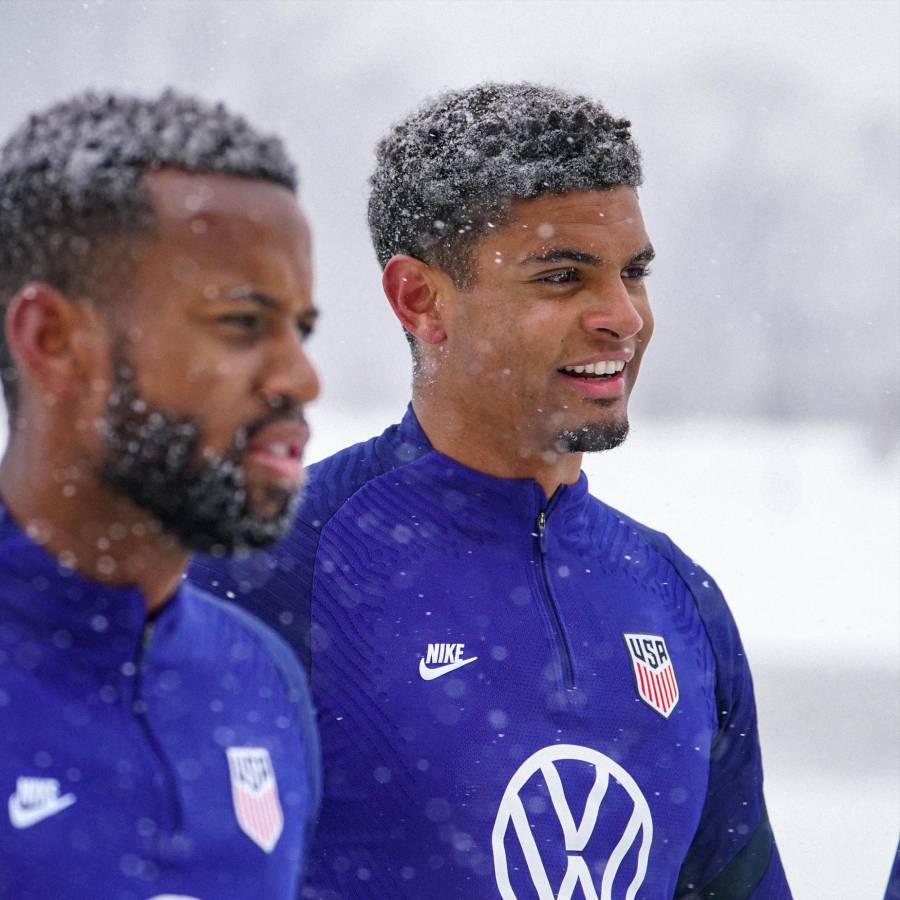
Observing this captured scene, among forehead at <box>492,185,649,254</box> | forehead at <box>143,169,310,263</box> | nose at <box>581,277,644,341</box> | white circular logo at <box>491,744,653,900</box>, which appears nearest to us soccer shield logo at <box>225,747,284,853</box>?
forehead at <box>143,169,310,263</box>

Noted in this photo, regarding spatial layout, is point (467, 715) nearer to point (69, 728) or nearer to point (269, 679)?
point (269, 679)

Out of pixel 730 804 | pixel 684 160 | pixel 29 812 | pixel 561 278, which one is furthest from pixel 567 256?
pixel 684 160

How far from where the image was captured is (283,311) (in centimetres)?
206

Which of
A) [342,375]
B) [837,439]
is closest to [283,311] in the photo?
[837,439]

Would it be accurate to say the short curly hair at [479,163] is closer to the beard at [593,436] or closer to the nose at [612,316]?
the nose at [612,316]

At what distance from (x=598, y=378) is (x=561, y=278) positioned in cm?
21

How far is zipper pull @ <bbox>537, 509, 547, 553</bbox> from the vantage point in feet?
10.6

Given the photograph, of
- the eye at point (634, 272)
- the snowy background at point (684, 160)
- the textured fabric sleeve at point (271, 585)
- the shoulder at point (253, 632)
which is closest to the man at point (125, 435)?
the shoulder at point (253, 632)

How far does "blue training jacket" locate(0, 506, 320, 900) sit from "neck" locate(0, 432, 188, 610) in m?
0.03

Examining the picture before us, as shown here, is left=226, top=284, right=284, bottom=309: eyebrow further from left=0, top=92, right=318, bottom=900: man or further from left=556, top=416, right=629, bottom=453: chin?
left=556, top=416, right=629, bottom=453: chin

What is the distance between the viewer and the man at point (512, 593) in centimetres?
298

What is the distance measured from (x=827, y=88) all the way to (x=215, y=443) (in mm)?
34723

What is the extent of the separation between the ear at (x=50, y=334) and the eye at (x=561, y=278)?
1336 millimetres

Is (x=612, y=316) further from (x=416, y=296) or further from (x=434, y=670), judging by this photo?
(x=434, y=670)
